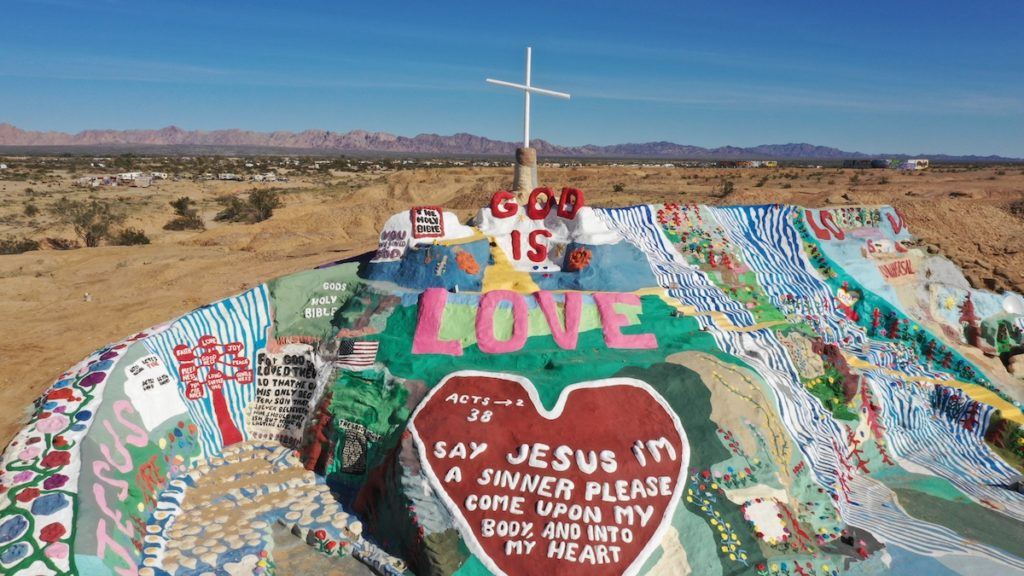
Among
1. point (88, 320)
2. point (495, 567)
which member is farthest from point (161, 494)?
point (88, 320)

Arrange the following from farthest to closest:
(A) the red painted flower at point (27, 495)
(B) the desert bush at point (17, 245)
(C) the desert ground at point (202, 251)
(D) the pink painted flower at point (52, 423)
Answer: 1. (B) the desert bush at point (17, 245)
2. (C) the desert ground at point (202, 251)
3. (D) the pink painted flower at point (52, 423)
4. (A) the red painted flower at point (27, 495)

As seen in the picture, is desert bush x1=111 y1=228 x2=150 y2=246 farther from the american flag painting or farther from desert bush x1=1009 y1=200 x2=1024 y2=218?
desert bush x1=1009 y1=200 x2=1024 y2=218

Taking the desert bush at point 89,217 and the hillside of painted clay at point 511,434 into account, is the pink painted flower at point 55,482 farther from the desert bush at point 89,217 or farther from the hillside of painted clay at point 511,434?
the desert bush at point 89,217

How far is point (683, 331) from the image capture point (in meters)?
9.88

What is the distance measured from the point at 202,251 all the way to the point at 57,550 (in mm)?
18458

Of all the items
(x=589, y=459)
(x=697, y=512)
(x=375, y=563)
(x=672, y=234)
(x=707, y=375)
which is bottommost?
(x=375, y=563)

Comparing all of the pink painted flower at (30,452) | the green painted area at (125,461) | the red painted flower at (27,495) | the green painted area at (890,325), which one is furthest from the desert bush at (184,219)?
the green painted area at (890,325)

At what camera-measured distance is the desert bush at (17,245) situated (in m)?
21.7

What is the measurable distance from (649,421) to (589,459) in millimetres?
1061

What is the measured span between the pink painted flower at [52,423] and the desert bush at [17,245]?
61.7 feet

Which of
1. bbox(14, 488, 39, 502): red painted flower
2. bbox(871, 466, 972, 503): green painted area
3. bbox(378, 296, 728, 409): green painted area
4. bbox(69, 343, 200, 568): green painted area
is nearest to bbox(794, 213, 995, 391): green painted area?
bbox(871, 466, 972, 503): green painted area

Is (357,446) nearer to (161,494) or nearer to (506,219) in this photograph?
(161,494)

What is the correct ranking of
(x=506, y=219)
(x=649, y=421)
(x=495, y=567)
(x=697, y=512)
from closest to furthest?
(x=495, y=567)
(x=697, y=512)
(x=649, y=421)
(x=506, y=219)

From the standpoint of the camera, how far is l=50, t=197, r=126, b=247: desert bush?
2459 cm
